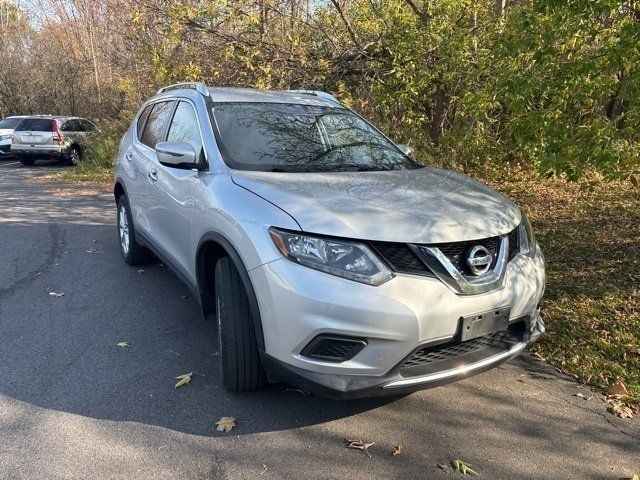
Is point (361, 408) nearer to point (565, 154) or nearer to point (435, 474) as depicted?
point (435, 474)

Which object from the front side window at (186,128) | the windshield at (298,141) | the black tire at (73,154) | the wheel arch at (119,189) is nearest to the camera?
the windshield at (298,141)

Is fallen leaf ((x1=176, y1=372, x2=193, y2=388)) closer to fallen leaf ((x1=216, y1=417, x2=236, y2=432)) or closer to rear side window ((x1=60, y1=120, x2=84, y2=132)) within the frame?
fallen leaf ((x1=216, y1=417, x2=236, y2=432))

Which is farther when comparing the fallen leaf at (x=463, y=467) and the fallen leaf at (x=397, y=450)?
the fallen leaf at (x=397, y=450)

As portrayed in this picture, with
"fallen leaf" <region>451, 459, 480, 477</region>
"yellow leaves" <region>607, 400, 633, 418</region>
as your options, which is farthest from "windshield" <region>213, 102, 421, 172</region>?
"yellow leaves" <region>607, 400, 633, 418</region>

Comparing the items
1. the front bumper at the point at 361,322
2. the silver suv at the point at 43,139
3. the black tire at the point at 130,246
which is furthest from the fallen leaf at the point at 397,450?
the silver suv at the point at 43,139

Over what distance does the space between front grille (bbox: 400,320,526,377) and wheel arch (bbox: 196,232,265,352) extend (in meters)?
Answer: 0.77

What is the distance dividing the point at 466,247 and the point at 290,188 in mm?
1017

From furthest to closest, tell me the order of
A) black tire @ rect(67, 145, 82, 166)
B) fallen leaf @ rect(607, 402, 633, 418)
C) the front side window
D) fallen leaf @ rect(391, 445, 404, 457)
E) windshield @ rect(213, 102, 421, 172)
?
black tire @ rect(67, 145, 82, 166)
the front side window
windshield @ rect(213, 102, 421, 172)
fallen leaf @ rect(607, 402, 633, 418)
fallen leaf @ rect(391, 445, 404, 457)

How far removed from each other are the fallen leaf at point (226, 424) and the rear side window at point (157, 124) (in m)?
2.65

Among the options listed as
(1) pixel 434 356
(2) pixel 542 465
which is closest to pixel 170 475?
(1) pixel 434 356

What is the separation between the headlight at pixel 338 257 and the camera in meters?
2.43

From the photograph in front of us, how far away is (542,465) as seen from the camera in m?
2.54

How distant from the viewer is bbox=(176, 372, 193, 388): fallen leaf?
10.6ft

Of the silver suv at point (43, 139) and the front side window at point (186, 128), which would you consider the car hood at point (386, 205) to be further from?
the silver suv at point (43, 139)
